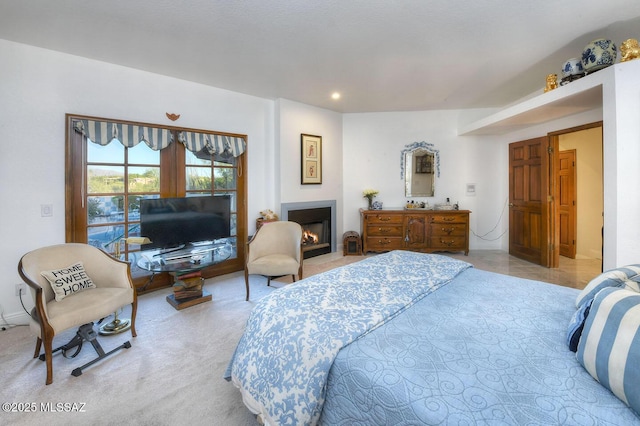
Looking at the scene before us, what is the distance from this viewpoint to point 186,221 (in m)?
3.45

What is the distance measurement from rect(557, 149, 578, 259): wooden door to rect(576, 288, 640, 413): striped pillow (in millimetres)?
4892

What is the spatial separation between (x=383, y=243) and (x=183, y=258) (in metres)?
3.44

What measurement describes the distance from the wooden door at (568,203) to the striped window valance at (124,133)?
6.33 metres

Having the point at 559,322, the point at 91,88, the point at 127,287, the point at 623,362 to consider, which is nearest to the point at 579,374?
the point at 623,362

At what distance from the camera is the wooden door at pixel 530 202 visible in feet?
14.4

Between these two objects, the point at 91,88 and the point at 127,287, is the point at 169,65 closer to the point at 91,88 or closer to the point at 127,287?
the point at 91,88

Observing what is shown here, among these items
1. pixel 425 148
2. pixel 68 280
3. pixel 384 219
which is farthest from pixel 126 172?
pixel 425 148

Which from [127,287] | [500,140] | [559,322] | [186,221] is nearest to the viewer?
[559,322]

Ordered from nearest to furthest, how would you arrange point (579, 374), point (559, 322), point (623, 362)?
point (623, 362) < point (579, 374) < point (559, 322)

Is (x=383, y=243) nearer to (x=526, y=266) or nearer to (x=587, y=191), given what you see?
(x=526, y=266)

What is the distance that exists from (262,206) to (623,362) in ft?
14.0

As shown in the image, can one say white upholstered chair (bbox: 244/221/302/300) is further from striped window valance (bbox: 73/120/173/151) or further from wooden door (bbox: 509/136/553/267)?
wooden door (bbox: 509/136/553/267)

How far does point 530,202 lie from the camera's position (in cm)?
470

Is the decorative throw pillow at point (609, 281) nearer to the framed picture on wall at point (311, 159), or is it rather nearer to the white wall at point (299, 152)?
the white wall at point (299, 152)
